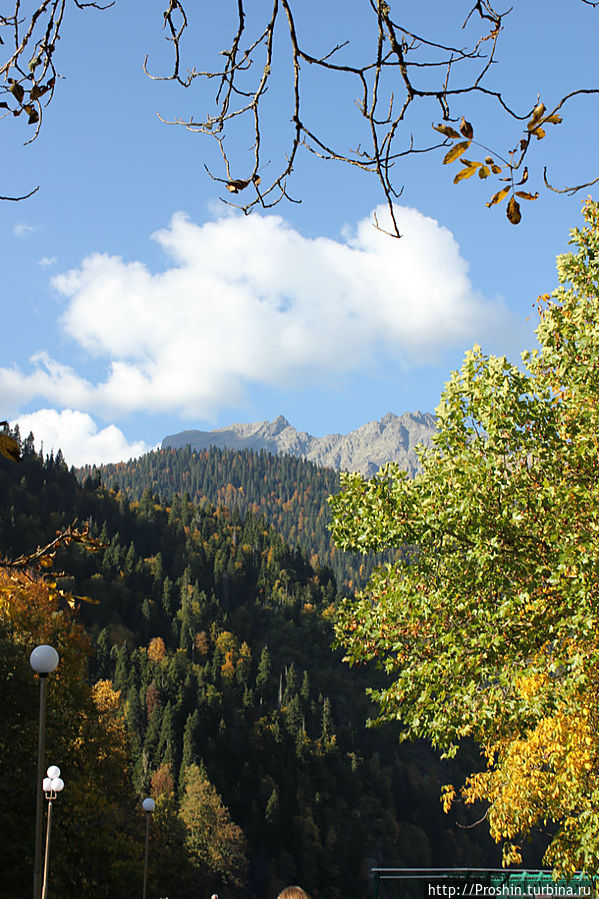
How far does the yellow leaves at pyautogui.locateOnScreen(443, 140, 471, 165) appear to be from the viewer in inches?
93.4

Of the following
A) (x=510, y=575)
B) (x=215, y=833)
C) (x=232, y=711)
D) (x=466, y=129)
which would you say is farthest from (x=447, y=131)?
(x=232, y=711)

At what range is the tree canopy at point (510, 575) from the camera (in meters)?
8.05

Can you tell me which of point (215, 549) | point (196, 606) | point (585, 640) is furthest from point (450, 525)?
point (215, 549)

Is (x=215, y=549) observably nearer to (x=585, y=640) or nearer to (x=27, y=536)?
(x=27, y=536)

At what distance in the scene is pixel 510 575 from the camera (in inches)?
337

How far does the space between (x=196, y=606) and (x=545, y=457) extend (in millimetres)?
120730

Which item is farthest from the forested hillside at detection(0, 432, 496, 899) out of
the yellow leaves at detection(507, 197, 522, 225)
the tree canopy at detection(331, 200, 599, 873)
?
the yellow leaves at detection(507, 197, 522, 225)

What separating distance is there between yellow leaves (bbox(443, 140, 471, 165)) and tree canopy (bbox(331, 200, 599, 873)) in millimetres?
5867

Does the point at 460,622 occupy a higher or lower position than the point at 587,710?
higher

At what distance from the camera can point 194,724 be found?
8819 centimetres

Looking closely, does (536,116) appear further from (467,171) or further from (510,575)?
(510,575)

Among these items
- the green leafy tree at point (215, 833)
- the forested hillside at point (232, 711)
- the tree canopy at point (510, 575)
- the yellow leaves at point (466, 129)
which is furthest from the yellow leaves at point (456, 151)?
the green leafy tree at point (215, 833)

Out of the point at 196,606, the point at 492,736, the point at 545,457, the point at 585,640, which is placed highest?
the point at 196,606

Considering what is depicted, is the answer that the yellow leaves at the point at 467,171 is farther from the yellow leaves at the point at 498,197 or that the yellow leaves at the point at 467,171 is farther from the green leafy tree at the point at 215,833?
the green leafy tree at the point at 215,833
